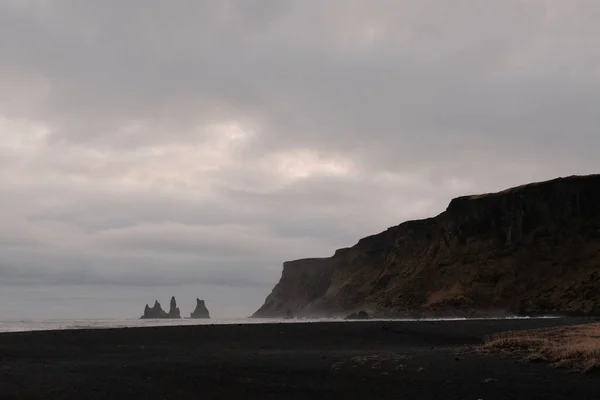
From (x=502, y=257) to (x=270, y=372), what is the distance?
58.8 meters

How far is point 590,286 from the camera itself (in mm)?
57531

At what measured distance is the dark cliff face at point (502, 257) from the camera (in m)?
61.8

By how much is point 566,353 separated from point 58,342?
20.7 m

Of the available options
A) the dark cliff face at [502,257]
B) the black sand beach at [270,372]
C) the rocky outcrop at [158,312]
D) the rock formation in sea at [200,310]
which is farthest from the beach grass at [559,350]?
the rock formation in sea at [200,310]

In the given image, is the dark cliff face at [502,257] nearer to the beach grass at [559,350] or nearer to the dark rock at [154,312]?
the beach grass at [559,350]

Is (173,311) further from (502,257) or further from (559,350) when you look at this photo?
(559,350)

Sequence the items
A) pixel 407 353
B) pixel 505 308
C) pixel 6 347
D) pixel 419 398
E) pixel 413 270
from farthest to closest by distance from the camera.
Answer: pixel 413 270 < pixel 505 308 < pixel 6 347 < pixel 407 353 < pixel 419 398

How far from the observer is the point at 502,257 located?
228 feet

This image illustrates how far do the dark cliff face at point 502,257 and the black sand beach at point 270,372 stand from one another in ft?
133

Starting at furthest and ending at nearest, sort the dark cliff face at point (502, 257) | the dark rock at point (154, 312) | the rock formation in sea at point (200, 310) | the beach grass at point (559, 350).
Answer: the rock formation in sea at point (200, 310) → the dark rock at point (154, 312) → the dark cliff face at point (502, 257) → the beach grass at point (559, 350)

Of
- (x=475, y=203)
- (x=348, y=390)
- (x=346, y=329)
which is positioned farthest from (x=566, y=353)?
(x=475, y=203)

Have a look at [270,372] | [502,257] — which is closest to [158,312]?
[502,257]

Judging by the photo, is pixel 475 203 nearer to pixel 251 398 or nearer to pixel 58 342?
pixel 58 342

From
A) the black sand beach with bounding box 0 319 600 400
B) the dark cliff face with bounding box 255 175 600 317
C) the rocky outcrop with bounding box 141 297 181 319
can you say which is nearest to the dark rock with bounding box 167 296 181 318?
the rocky outcrop with bounding box 141 297 181 319
